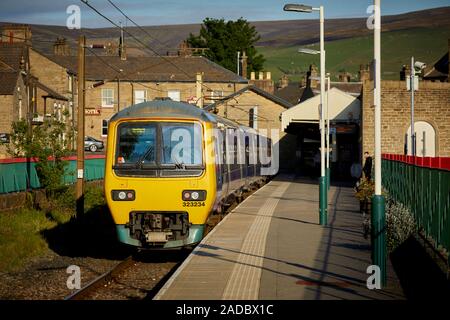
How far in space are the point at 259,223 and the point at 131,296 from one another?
26.9 ft

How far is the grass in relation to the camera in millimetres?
17125

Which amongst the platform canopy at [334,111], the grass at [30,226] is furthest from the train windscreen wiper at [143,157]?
the platform canopy at [334,111]

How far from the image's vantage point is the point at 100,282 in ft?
44.9

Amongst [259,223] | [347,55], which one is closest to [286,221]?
[259,223]

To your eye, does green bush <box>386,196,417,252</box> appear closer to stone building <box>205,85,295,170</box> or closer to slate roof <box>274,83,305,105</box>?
stone building <box>205,85,295,170</box>

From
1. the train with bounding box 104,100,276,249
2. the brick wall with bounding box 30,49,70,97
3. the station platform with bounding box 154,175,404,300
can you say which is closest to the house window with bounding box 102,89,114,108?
the brick wall with bounding box 30,49,70,97

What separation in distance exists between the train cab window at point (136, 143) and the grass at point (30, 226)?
9.46ft

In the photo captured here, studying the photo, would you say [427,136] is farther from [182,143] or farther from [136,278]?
[136,278]

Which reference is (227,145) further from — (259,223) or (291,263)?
(291,263)

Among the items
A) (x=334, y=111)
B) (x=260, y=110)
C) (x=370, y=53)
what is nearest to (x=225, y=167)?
(x=334, y=111)

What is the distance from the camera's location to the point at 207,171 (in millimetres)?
16438

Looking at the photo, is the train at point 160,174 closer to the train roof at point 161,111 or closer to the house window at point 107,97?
the train roof at point 161,111

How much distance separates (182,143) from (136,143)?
87cm

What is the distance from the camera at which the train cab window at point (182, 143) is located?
1633cm
